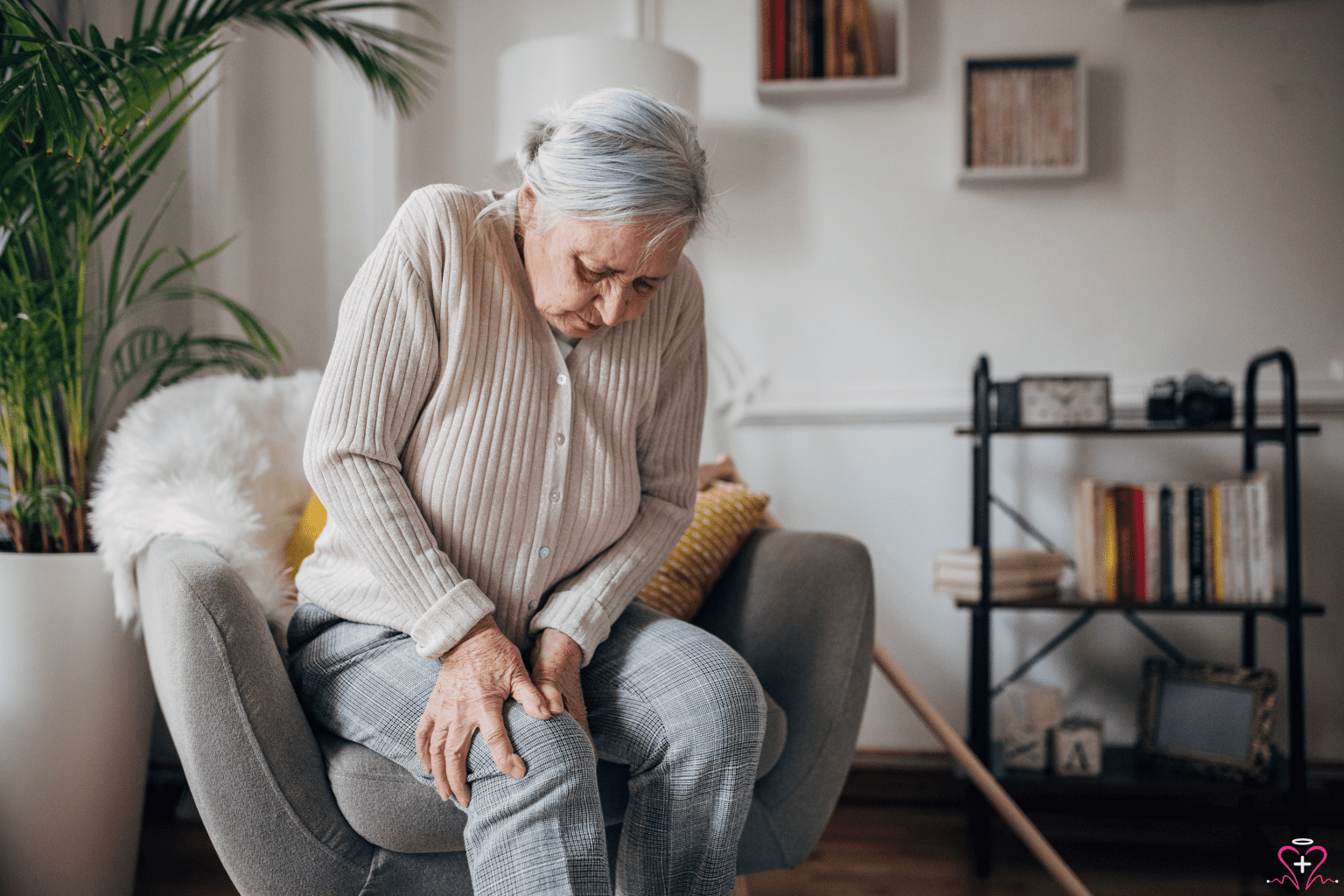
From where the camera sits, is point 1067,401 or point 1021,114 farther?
point 1021,114

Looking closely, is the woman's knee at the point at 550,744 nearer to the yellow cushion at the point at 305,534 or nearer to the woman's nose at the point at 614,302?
the woman's nose at the point at 614,302

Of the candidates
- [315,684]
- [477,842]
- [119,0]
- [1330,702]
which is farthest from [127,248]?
[1330,702]

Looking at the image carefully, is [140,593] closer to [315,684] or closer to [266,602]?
[266,602]

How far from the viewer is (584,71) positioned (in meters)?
1.73

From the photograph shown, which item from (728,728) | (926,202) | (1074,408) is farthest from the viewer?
(926,202)

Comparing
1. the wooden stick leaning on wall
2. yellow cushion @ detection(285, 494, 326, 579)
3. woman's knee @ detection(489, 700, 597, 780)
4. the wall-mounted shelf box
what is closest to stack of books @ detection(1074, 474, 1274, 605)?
the wooden stick leaning on wall

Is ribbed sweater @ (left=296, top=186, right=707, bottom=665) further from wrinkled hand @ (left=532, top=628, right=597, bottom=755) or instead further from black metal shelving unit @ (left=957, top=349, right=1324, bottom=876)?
black metal shelving unit @ (left=957, top=349, right=1324, bottom=876)

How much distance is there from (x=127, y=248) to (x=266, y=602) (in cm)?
115

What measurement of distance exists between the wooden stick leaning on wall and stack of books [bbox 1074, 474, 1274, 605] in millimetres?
447

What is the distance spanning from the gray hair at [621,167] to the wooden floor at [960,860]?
119 cm

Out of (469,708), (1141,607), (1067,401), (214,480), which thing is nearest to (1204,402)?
(1067,401)

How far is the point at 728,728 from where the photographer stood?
2.98 feet

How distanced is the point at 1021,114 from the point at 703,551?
1.29 m

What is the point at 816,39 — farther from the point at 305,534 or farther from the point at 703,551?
the point at 305,534
